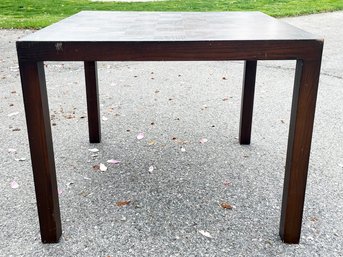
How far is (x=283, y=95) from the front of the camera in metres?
3.79

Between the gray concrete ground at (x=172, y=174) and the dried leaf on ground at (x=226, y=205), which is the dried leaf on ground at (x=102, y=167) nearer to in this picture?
the gray concrete ground at (x=172, y=174)

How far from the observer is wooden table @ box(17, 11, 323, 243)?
145 centimetres

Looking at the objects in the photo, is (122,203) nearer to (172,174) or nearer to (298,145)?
(172,174)

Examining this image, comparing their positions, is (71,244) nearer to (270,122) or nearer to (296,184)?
(296,184)

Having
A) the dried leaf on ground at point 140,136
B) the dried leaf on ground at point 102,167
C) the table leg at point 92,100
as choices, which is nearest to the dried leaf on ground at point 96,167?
the dried leaf on ground at point 102,167

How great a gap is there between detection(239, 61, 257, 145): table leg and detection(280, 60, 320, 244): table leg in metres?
0.91

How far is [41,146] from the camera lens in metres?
→ 1.58

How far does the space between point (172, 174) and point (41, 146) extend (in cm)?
89

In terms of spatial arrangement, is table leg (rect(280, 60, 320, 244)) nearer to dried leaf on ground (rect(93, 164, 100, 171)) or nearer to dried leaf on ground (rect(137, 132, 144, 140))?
dried leaf on ground (rect(93, 164, 100, 171))

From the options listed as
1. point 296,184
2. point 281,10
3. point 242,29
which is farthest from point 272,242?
point 281,10

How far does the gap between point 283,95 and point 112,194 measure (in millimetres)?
2194

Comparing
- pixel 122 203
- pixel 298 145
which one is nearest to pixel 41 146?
pixel 122 203

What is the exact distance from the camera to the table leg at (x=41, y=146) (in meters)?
1.49

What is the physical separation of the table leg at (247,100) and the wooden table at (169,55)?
0.60 metres
